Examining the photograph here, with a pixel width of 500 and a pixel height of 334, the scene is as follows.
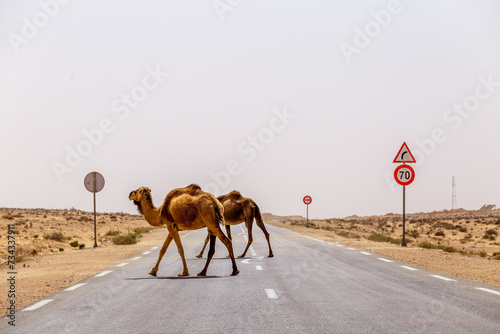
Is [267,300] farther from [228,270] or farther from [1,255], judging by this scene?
[1,255]

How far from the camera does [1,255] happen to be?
2416cm

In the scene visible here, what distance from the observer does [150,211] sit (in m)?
13.7

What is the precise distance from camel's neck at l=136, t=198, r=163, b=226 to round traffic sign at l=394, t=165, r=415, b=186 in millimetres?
16261

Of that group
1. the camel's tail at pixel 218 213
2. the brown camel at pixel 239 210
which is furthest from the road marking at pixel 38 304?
the brown camel at pixel 239 210

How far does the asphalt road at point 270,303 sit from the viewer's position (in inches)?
298

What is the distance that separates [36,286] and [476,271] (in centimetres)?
1128

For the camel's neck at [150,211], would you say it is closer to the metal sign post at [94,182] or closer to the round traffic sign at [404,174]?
the metal sign post at [94,182]

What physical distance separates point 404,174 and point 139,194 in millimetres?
16476

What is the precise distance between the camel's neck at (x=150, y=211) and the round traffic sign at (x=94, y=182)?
52.3ft

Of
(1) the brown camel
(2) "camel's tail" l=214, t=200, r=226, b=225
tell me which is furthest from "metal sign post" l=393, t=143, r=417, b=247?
(2) "camel's tail" l=214, t=200, r=226, b=225

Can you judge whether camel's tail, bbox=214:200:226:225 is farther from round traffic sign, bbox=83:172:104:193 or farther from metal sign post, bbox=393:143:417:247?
round traffic sign, bbox=83:172:104:193

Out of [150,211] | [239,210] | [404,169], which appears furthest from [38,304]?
[404,169]

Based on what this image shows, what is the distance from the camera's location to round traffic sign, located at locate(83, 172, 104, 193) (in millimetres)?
29062

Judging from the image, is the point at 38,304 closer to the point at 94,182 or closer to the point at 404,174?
the point at 94,182
